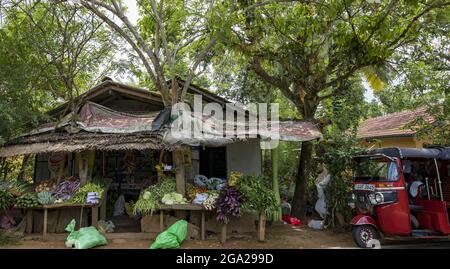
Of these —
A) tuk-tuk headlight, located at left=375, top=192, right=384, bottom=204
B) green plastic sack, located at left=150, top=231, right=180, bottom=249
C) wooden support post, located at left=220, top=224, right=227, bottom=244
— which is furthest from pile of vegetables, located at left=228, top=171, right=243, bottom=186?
tuk-tuk headlight, located at left=375, top=192, right=384, bottom=204

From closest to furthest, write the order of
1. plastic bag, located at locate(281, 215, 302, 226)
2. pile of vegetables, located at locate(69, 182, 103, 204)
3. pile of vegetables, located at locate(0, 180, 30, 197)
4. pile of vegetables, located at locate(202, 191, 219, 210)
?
pile of vegetables, located at locate(202, 191, 219, 210) → pile of vegetables, located at locate(69, 182, 103, 204) → pile of vegetables, located at locate(0, 180, 30, 197) → plastic bag, located at locate(281, 215, 302, 226)

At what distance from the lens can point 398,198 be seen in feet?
22.4

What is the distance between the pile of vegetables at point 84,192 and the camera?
317 inches

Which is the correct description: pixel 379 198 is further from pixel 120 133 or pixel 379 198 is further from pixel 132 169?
pixel 132 169

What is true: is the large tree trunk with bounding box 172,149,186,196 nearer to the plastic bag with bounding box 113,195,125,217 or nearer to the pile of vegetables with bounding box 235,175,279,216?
the pile of vegetables with bounding box 235,175,279,216

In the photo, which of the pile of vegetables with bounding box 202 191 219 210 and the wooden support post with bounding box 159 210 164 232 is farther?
the wooden support post with bounding box 159 210 164 232

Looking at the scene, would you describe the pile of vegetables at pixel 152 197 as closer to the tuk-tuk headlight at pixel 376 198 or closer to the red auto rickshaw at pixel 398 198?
the red auto rickshaw at pixel 398 198

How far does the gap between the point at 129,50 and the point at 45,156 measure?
4609mm

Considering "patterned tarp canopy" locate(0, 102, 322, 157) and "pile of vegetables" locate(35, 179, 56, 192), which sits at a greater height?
"patterned tarp canopy" locate(0, 102, 322, 157)

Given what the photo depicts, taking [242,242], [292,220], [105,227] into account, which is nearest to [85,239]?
[105,227]

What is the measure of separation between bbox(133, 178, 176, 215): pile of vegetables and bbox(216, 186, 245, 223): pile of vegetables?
1.38m

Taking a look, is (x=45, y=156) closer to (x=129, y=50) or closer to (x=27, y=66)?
(x=27, y=66)

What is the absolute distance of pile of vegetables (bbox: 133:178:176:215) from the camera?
7734mm

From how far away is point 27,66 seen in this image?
9.55m
